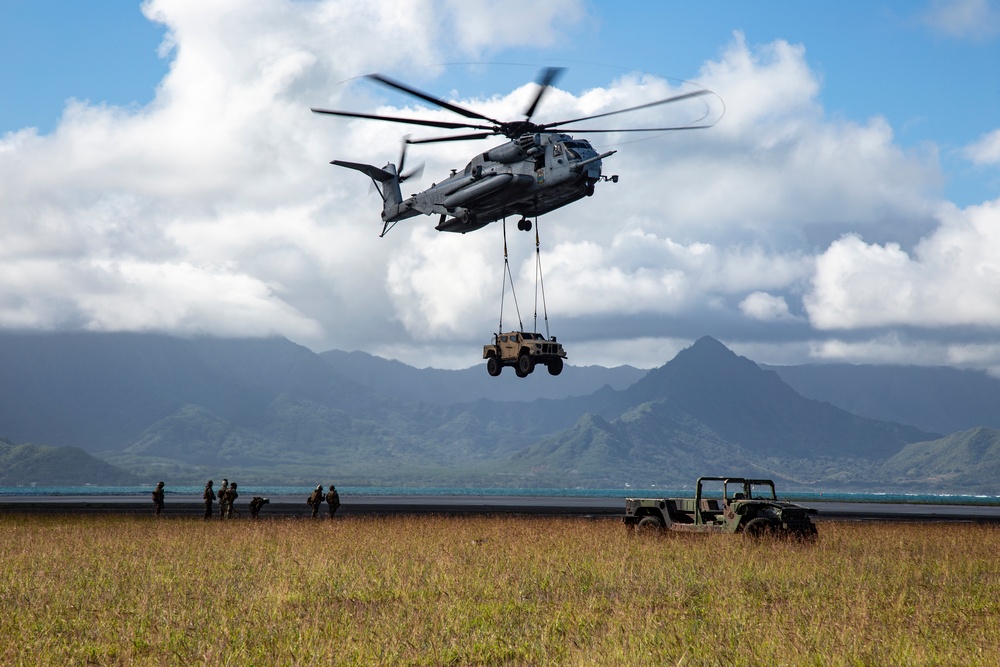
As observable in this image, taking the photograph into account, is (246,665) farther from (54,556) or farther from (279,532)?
(279,532)

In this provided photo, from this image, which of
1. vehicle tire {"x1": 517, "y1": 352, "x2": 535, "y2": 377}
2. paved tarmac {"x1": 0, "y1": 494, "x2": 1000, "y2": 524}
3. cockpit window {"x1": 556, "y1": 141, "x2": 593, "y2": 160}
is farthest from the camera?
paved tarmac {"x1": 0, "y1": 494, "x2": 1000, "y2": 524}

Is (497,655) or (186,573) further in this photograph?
(186,573)

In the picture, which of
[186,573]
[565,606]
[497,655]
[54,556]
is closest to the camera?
[497,655]

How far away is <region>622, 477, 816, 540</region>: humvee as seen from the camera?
2016 centimetres

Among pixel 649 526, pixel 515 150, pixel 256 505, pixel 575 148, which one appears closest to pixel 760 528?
pixel 649 526

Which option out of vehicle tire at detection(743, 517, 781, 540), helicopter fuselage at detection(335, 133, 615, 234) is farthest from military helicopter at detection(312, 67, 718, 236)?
vehicle tire at detection(743, 517, 781, 540)

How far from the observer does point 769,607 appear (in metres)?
13.4

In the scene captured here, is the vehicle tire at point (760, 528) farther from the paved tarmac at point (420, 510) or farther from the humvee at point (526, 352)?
the paved tarmac at point (420, 510)

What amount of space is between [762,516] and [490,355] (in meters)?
14.9

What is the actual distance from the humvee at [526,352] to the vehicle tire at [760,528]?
12.2m

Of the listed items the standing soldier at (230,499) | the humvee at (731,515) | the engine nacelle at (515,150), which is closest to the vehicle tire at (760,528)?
the humvee at (731,515)

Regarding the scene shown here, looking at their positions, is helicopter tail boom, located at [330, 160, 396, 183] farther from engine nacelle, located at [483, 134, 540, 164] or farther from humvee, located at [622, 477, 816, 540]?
humvee, located at [622, 477, 816, 540]

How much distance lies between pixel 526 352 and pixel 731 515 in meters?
12.8

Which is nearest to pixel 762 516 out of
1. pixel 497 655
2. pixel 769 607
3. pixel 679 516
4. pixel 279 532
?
pixel 679 516
